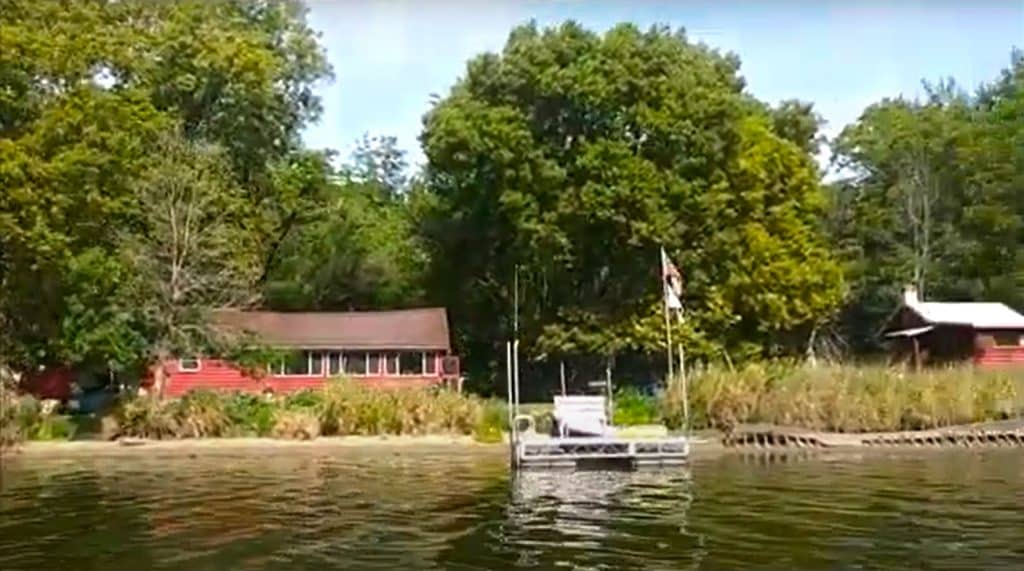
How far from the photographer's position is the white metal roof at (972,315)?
50.8 meters

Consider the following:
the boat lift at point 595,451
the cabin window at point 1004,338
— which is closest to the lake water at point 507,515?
the boat lift at point 595,451

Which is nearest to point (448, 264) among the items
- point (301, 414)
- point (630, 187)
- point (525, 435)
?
point (630, 187)

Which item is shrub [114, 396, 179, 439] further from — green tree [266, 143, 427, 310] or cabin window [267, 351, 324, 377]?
green tree [266, 143, 427, 310]

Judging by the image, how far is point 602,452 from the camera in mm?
29141

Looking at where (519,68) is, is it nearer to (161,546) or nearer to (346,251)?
(346,251)

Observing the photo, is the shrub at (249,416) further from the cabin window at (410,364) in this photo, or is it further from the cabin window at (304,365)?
the cabin window at (410,364)

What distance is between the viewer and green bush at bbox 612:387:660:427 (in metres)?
36.7

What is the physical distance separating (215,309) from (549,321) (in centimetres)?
1291

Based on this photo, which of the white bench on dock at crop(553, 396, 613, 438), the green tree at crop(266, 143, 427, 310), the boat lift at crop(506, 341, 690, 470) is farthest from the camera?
the green tree at crop(266, 143, 427, 310)

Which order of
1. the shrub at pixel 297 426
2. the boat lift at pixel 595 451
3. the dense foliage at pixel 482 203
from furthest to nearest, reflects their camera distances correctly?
the dense foliage at pixel 482 203
the shrub at pixel 297 426
the boat lift at pixel 595 451

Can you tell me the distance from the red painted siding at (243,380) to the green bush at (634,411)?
30.9 feet

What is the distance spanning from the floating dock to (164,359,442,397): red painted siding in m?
17.2

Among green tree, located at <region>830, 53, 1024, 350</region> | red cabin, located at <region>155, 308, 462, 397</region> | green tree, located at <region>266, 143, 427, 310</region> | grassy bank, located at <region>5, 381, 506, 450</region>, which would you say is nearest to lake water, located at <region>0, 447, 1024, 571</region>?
grassy bank, located at <region>5, 381, 506, 450</region>

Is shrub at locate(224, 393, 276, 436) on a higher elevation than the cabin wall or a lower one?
lower
